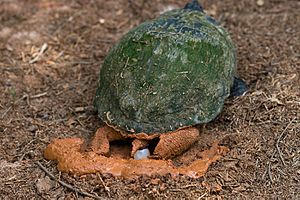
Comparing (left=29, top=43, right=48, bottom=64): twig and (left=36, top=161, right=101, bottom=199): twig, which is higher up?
(left=29, top=43, right=48, bottom=64): twig

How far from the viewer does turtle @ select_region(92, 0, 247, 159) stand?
414cm

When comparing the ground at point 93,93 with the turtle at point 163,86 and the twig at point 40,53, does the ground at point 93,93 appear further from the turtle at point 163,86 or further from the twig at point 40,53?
the turtle at point 163,86

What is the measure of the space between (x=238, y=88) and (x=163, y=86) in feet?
2.68

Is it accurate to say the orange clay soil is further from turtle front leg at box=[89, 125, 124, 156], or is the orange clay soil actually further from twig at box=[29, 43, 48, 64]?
twig at box=[29, 43, 48, 64]

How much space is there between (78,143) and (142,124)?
51cm

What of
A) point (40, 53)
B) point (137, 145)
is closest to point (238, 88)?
point (137, 145)

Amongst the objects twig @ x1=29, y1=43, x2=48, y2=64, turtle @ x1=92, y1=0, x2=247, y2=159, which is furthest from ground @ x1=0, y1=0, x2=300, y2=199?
turtle @ x1=92, y1=0, x2=247, y2=159

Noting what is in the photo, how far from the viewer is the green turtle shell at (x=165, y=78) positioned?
415 cm

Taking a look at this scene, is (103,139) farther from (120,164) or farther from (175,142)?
(175,142)

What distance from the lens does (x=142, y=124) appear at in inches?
162

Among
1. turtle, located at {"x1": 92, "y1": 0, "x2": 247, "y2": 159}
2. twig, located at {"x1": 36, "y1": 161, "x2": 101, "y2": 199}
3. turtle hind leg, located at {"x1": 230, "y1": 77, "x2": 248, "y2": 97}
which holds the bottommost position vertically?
twig, located at {"x1": 36, "y1": 161, "x2": 101, "y2": 199}

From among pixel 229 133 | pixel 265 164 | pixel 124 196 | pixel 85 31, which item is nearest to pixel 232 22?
pixel 85 31

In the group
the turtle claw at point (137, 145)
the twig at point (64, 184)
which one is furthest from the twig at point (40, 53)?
the turtle claw at point (137, 145)

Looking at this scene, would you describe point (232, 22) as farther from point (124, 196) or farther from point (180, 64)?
point (124, 196)
